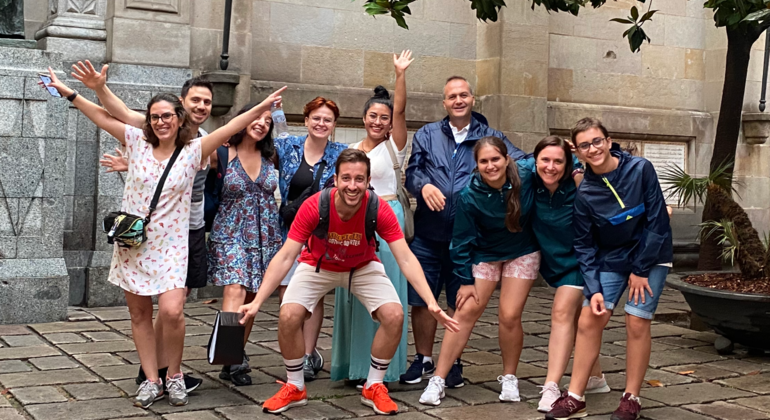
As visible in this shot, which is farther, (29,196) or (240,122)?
(29,196)

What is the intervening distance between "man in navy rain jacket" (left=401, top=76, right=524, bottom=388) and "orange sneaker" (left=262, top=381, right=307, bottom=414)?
0.83 metres

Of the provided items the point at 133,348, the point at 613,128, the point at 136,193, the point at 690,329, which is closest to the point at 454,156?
the point at 136,193

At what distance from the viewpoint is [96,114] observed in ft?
17.2

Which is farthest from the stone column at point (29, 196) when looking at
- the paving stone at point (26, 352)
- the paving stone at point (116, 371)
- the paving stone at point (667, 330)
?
the paving stone at point (667, 330)

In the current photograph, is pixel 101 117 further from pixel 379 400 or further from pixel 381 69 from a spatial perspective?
pixel 381 69

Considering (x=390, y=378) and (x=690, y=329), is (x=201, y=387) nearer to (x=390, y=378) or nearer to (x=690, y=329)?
(x=390, y=378)

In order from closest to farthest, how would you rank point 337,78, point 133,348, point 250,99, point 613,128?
Answer: point 133,348 → point 250,99 → point 337,78 → point 613,128

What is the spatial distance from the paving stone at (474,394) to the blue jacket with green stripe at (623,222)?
0.90m

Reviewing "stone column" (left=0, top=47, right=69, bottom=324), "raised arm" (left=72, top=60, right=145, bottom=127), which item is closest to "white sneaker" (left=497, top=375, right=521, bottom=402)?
"raised arm" (left=72, top=60, right=145, bottom=127)

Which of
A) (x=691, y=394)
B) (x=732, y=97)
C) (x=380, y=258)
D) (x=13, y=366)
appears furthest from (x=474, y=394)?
(x=732, y=97)

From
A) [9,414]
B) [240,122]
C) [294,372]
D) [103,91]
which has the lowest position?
[9,414]

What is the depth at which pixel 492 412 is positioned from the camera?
527 cm

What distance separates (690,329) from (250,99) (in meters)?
4.77

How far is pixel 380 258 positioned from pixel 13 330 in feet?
11.1
